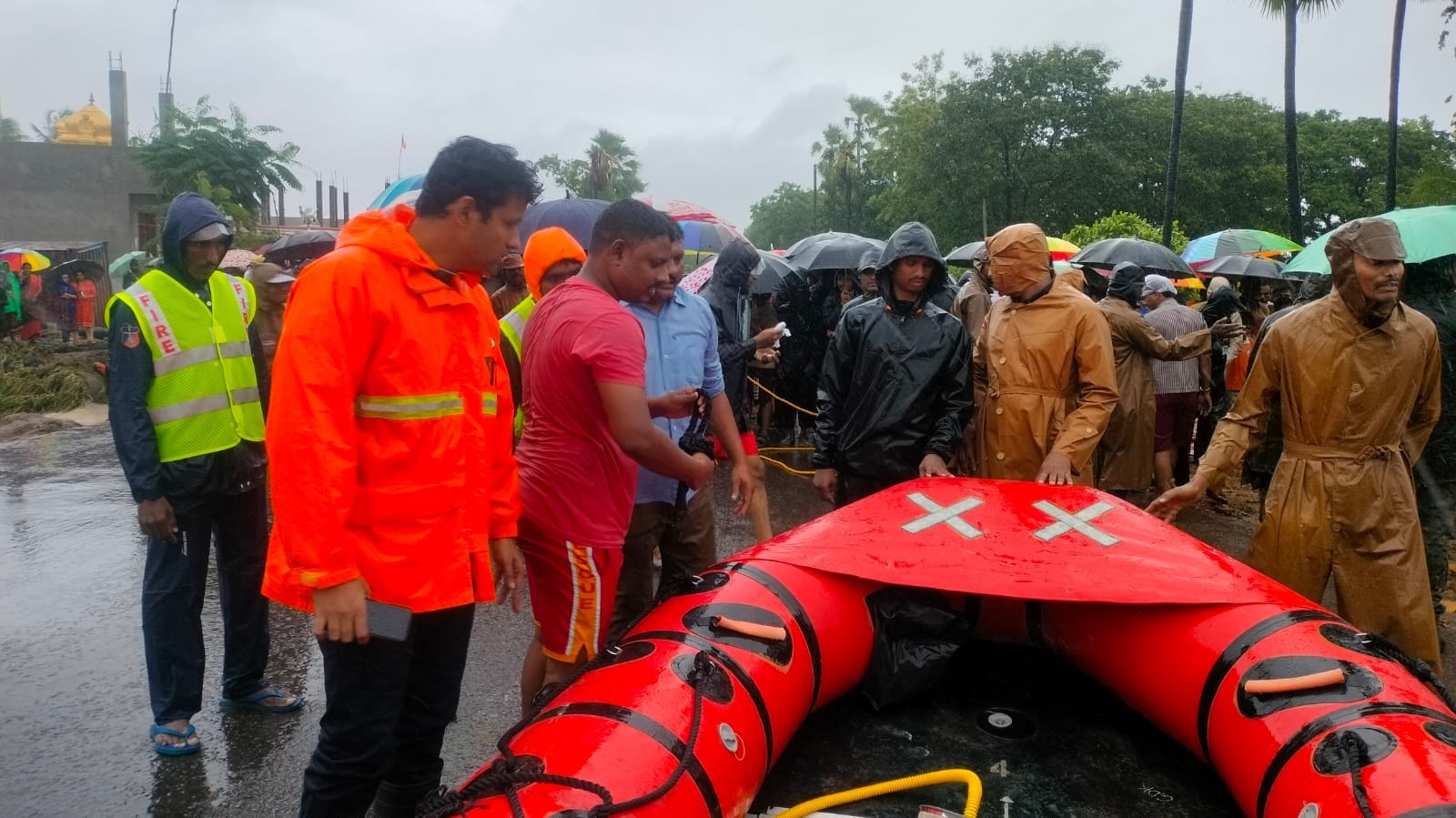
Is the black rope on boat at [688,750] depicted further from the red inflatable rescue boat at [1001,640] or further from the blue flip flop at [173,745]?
the blue flip flop at [173,745]

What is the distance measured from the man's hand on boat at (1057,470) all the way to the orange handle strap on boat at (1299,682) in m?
1.16

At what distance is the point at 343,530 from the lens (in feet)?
5.98

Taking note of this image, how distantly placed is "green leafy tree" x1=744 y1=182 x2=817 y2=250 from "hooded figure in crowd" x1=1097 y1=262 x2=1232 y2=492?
208 feet

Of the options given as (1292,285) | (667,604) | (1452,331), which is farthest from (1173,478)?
(667,604)

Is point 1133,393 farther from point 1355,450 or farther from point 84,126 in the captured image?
point 84,126

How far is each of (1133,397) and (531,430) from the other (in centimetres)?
458

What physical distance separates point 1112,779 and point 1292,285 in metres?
7.73

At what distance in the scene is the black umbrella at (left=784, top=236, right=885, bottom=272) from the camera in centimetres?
912

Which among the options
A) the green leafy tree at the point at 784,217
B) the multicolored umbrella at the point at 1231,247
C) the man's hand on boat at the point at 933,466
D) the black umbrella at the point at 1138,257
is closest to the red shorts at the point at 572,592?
the man's hand on boat at the point at 933,466

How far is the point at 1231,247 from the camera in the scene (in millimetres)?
12102

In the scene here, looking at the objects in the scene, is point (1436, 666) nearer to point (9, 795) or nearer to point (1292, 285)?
point (9, 795)

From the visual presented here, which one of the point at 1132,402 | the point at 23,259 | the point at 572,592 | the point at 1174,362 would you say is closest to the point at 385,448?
the point at 572,592

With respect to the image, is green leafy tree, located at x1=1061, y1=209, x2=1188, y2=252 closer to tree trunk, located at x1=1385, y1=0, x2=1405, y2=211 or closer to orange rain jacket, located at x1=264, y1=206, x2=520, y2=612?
tree trunk, located at x1=1385, y1=0, x2=1405, y2=211

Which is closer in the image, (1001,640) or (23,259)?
(1001,640)
